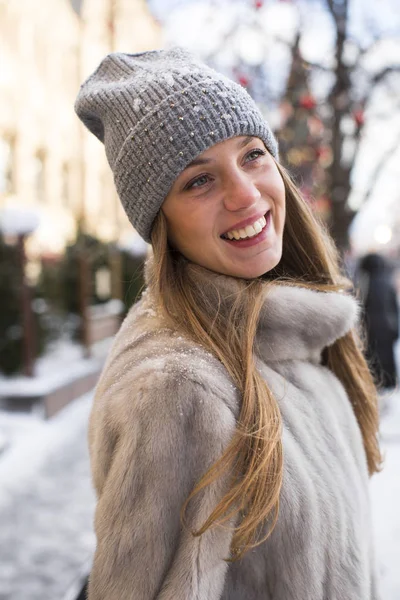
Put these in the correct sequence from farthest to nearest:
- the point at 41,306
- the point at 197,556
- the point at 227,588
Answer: the point at 41,306 → the point at 227,588 → the point at 197,556

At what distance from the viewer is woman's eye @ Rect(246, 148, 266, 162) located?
1468 millimetres

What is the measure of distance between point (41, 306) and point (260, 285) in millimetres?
8302

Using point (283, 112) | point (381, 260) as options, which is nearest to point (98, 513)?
point (283, 112)

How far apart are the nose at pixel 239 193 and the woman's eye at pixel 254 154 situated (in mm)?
101

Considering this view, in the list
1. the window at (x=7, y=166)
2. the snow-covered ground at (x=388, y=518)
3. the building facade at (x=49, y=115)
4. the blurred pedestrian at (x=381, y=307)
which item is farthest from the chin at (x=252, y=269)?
the window at (x=7, y=166)

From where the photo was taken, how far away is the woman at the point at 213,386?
3.72 feet

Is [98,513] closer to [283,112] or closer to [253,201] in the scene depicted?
[253,201]

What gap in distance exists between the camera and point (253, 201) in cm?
139

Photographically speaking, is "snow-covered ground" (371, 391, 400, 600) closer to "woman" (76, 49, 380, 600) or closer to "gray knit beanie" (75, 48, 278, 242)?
"woman" (76, 49, 380, 600)

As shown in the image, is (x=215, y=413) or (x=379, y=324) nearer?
(x=215, y=413)

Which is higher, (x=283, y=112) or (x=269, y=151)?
(x=269, y=151)

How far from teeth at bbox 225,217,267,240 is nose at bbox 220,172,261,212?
52mm

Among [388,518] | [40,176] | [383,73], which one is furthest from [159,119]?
[40,176]

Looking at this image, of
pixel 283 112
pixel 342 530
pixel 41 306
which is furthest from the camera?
pixel 41 306
